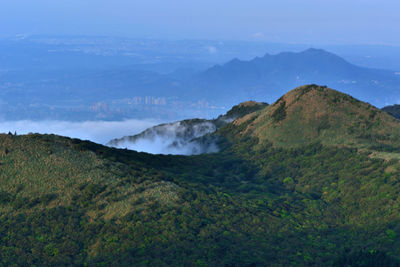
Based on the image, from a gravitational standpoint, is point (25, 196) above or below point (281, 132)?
below

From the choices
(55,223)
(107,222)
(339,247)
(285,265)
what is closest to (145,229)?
(107,222)

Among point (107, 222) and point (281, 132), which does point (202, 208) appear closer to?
point (107, 222)

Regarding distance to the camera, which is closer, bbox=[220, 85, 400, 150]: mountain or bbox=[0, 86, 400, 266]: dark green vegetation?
bbox=[0, 86, 400, 266]: dark green vegetation

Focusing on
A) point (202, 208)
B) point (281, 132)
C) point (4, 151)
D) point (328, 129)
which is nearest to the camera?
point (202, 208)

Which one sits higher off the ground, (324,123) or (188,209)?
(324,123)

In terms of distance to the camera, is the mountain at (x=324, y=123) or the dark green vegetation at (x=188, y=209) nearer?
the dark green vegetation at (x=188, y=209)

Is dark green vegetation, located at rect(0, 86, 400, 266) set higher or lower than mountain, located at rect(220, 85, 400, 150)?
lower

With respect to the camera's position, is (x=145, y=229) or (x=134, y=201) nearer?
(x=145, y=229)

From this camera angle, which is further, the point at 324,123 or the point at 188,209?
the point at 324,123
